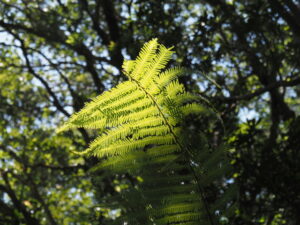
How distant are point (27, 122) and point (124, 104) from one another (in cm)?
638

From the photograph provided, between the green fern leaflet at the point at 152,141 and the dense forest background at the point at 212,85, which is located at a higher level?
the dense forest background at the point at 212,85

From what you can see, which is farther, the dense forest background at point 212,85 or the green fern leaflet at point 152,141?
the dense forest background at point 212,85

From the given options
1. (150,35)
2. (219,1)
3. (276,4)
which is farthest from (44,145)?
(276,4)

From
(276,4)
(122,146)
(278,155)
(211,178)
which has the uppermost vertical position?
(276,4)

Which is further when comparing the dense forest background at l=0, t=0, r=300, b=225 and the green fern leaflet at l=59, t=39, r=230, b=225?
the dense forest background at l=0, t=0, r=300, b=225

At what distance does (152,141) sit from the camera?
1.58 metres

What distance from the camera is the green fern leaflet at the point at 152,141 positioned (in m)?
1.47

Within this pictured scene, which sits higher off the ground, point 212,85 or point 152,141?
point 212,85

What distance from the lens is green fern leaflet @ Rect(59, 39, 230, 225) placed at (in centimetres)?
147

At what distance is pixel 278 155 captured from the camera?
4430mm

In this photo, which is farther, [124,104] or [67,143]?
[67,143]

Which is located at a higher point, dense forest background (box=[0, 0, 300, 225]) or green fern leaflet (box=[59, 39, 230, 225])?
dense forest background (box=[0, 0, 300, 225])

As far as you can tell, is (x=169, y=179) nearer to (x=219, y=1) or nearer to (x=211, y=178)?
(x=211, y=178)

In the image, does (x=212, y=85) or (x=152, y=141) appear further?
(x=212, y=85)
